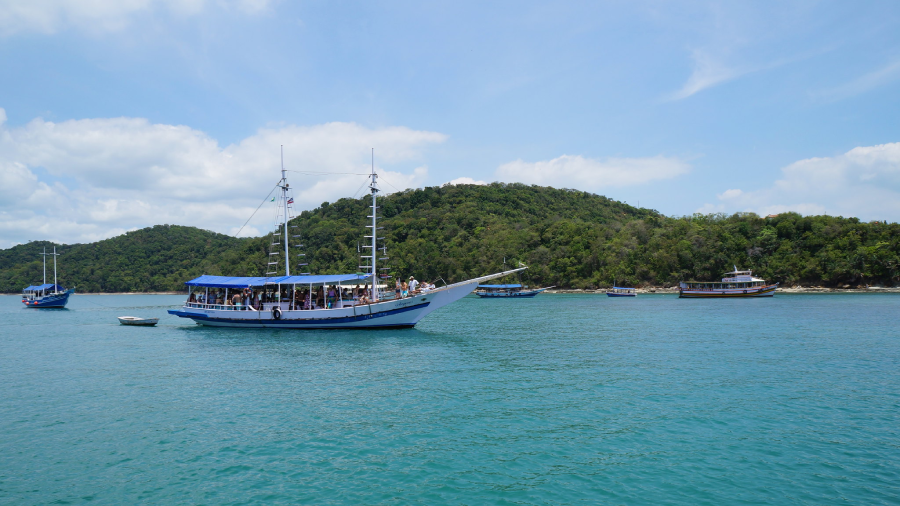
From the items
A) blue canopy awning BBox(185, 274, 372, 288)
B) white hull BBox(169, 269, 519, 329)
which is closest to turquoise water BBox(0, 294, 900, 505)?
white hull BBox(169, 269, 519, 329)

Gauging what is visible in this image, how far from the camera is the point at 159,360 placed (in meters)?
25.4

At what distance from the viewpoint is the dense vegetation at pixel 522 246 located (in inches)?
3684

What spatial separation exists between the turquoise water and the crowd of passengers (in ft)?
27.8

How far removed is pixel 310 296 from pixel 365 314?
4.57 meters

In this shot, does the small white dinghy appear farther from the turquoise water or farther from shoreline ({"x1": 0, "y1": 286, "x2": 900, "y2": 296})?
shoreline ({"x1": 0, "y1": 286, "x2": 900, "y2": 296})

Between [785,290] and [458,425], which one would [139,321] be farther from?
[785,290]

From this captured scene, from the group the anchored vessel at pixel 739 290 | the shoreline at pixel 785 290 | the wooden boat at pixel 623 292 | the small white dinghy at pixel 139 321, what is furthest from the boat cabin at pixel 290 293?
the shoreline at pixel 785 290

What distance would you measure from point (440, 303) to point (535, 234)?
310ft

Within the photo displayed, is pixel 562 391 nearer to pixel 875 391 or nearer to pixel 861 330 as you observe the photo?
pixel 875 391

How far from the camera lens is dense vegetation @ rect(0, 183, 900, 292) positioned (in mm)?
93562

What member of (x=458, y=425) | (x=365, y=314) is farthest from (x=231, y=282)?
(x=458, y=425)

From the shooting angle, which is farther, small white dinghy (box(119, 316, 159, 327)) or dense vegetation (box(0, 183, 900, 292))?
dense vegetation (box(0, 183, 900, 292))

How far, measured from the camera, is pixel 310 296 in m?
36.8

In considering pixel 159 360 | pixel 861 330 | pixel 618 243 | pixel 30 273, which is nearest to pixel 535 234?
pixel 618 243
